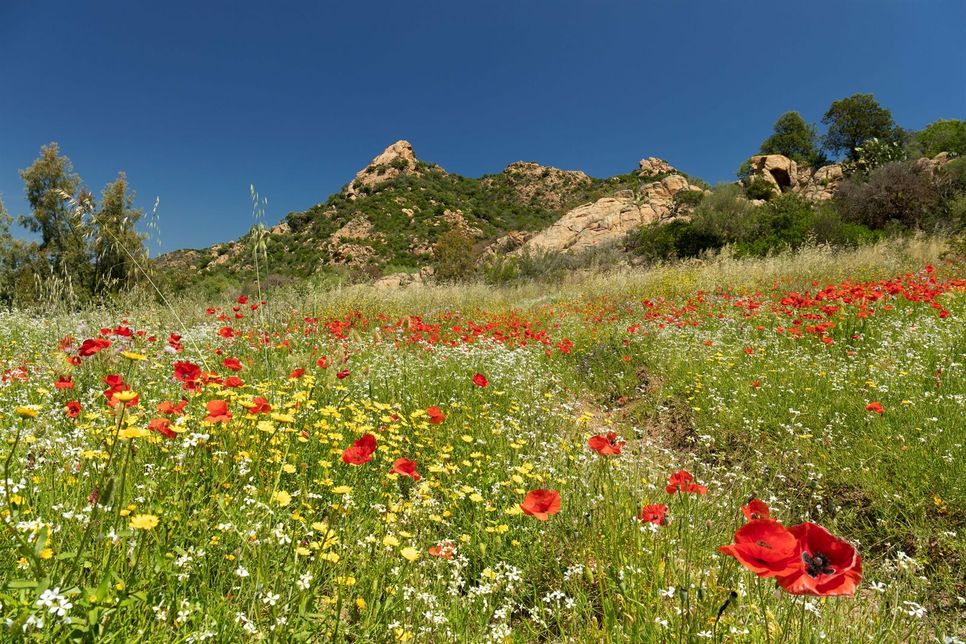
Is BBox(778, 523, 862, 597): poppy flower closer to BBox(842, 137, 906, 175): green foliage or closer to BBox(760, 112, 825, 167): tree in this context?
BBox(842, 137, 906, 175): green foliage

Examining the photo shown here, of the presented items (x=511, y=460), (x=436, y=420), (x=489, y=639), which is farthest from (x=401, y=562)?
(x=511, y=460)

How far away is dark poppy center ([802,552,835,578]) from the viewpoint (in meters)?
0.92

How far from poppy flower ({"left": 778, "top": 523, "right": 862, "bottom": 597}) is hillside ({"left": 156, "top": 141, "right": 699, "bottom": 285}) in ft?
89.5

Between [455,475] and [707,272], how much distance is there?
1288cm

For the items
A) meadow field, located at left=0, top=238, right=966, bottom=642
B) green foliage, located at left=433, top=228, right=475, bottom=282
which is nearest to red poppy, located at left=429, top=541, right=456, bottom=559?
meadow field, located at left=0, top=238, right=966, bottom=642

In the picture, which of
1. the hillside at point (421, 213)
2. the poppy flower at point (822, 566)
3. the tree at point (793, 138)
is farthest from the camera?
the tree at point (793, 138)

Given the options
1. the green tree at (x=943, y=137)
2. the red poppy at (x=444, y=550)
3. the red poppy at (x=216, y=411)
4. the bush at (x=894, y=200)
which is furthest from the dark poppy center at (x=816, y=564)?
the green tree at (x=943, y=137)

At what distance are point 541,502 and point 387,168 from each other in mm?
58601

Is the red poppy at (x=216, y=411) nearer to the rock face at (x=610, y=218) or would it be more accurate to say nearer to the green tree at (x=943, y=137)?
the rock face at (x=610, y=218)

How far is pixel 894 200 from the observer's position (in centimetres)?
1978

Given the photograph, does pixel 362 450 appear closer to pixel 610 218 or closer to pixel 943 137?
pixel 610 218

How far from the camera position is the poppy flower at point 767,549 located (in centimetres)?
90

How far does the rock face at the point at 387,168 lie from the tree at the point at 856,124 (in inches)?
1688

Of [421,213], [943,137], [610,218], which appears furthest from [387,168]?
[943,137]
